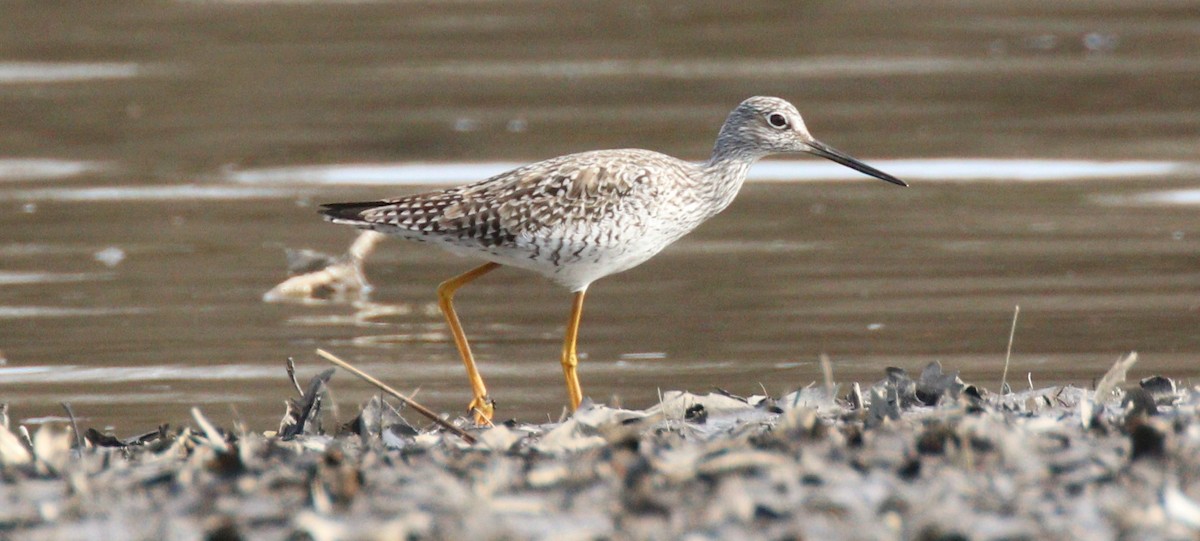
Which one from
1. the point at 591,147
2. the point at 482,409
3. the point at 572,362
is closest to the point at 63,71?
the point at 591,147

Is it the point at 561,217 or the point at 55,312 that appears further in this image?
the point at 55,312

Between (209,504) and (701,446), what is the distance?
1.39m

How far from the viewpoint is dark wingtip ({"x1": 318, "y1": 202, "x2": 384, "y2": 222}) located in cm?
771

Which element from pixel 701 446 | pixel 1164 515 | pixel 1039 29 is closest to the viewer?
pixel 1164 515

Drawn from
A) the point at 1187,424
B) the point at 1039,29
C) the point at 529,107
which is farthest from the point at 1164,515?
the point at 1039,29

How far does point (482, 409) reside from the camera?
7.24m

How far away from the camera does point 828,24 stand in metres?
19.9

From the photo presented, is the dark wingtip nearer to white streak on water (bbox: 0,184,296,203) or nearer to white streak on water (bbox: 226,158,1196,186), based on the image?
white streak on water (bbox: 0,184,296,203)

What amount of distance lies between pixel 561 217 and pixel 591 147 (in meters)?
6.75

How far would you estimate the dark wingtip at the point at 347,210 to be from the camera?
25.3 ft

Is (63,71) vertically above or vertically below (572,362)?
above

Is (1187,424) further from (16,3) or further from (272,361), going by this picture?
(16,3)

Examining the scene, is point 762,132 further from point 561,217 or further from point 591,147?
point 591,147

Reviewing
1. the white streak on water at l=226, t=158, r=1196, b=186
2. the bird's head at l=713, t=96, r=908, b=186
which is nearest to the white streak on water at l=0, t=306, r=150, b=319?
the bird's head at l=713, t=96, r=908, b=186
